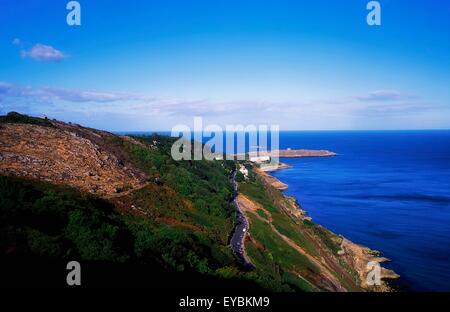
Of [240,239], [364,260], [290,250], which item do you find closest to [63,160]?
[240,239]

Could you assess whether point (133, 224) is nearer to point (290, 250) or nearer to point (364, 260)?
point (290, 250)

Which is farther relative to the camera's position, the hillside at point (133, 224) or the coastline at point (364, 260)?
the coastline at point (364, 260)

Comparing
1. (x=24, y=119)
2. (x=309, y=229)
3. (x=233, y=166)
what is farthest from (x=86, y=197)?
(x=233, y=166)

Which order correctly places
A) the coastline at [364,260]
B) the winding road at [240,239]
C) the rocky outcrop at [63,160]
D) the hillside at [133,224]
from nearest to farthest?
the hillside at [133,224]
the rocky outcrop at [63,160]
the winding road at [240,239]
the coastline at [364,260]

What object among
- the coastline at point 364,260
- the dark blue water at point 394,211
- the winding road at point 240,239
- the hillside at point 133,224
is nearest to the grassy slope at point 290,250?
the hillside at point 133,224

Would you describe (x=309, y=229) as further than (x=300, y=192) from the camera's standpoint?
No

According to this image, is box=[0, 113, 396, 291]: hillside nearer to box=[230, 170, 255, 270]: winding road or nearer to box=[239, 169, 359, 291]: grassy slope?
box=[239, 169, 359, 291]: grassy slope

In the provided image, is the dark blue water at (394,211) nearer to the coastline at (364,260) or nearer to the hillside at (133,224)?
the coastline at (364,260)
